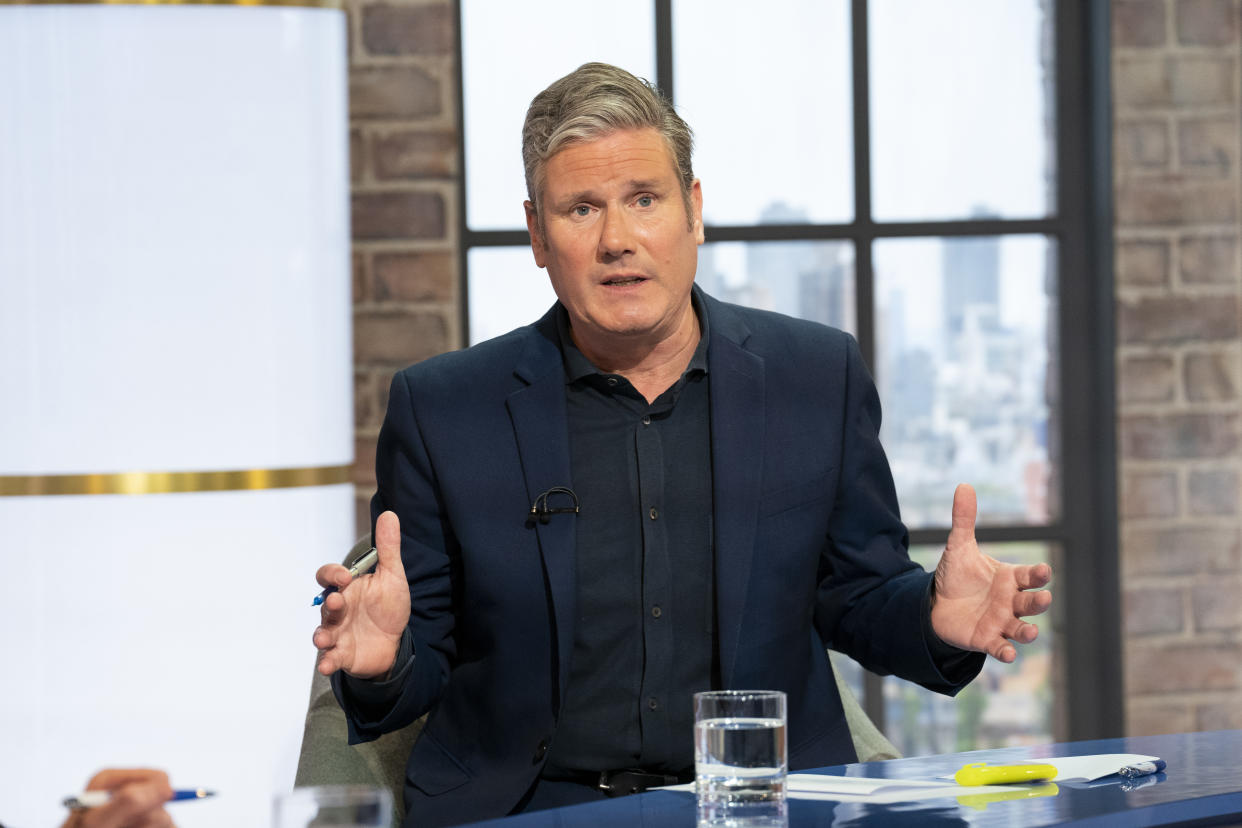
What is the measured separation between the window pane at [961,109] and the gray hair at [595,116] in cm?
131

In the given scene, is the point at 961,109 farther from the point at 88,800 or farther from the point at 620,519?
the point at 88,800

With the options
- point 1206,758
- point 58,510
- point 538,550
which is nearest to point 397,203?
point 58,510

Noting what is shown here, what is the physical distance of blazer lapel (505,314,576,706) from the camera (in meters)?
1.76

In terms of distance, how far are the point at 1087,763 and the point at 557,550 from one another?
69 cm

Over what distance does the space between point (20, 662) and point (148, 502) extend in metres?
0.31

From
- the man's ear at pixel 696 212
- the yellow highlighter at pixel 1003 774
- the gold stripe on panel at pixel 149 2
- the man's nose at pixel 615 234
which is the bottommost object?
the yellow highlighter at pixel 1003 774

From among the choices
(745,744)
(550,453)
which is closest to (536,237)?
(550,453)

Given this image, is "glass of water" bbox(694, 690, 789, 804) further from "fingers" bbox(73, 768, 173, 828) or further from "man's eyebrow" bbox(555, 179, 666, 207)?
"man's eyebrow" bbox(555, 179, 666, 207)

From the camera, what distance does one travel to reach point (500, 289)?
3035 millimetres

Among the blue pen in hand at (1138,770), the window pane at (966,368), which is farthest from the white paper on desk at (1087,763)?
the window pane at (966,368)

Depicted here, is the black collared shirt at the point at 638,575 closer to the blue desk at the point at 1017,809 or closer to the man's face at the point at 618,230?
the man's face at the point at 618,230

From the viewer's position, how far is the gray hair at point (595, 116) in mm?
1812

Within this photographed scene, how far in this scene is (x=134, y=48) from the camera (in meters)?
2.13

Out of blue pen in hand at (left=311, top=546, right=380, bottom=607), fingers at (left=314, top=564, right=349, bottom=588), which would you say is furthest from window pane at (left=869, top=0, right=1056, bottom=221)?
fingers at (left=314, top=564, right=349, bottom=588)
